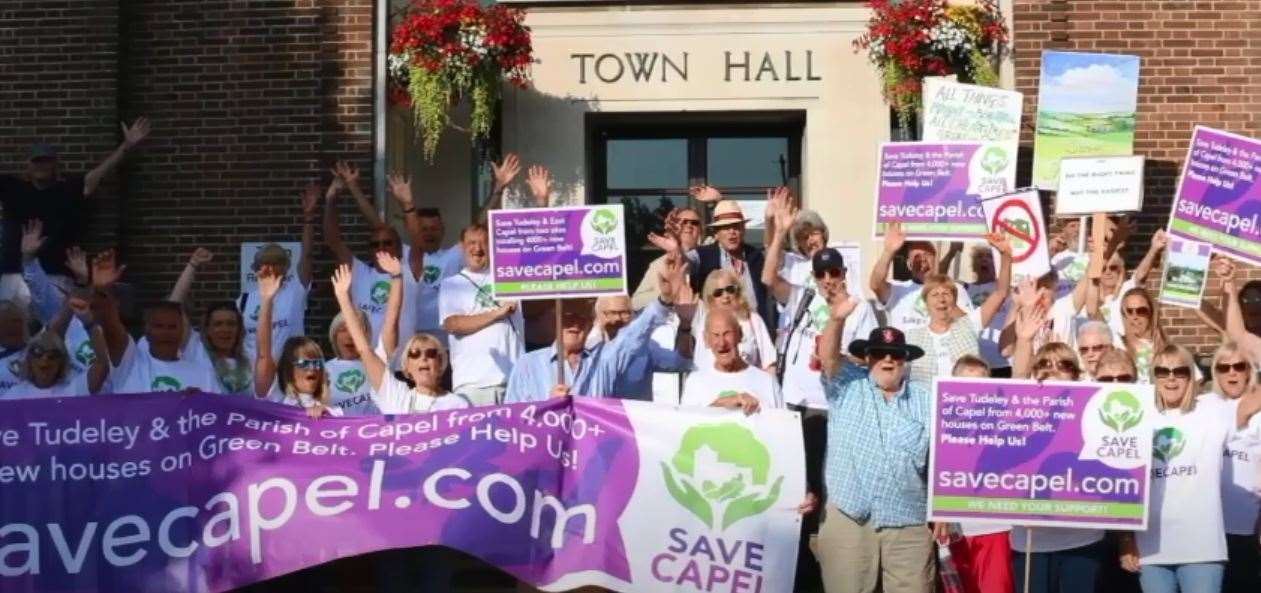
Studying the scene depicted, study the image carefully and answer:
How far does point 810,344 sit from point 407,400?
7.49 feet

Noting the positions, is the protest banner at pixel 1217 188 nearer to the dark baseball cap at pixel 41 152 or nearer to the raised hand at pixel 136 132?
the raised hand at pixel 136 132

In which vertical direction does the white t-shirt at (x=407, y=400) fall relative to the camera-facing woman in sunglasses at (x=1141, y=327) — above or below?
below

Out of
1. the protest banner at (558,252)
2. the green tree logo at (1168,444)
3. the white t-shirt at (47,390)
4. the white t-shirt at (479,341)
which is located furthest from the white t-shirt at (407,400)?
the green tree logo at (1168,444)

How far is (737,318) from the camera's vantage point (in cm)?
1023

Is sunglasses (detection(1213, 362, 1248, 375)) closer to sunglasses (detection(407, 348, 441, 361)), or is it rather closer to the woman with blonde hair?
the woman with blonde hair

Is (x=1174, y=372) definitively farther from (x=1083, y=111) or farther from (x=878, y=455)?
(x=1083, y=111)

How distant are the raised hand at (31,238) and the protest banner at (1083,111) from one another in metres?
6.44

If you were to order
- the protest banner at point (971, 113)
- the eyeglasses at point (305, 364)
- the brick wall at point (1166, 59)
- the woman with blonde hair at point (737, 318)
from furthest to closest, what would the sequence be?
the brick wall at point (1166, 59) < the protest banner at point (971, 113) < the woman with blonde hair at point (737, 318) < the eyeglasses at point (305, 364)

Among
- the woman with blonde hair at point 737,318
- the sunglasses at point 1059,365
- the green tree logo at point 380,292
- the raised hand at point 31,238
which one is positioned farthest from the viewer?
the raised hand at point 31,238

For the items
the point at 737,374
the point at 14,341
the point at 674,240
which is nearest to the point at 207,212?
the point at 14,341

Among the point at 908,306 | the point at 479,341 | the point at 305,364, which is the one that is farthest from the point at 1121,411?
the point at 305,364

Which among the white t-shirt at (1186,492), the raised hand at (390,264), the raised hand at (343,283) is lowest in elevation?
the white t-shirt at (1186,492)

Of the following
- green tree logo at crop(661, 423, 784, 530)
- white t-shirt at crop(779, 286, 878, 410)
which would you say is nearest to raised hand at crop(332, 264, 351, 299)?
green tree logo at crop(661, 423, 784, 530)

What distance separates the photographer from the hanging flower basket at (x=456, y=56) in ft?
44.9
